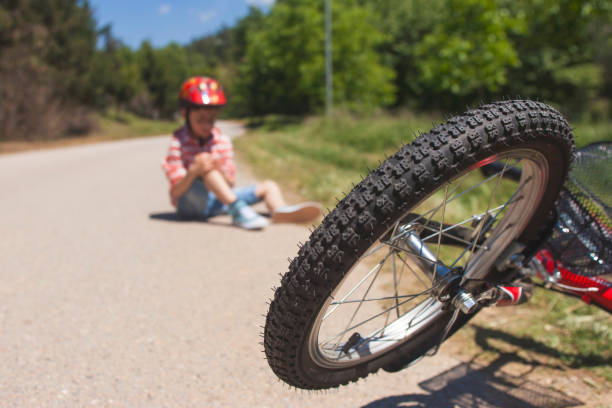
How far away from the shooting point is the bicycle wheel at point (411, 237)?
Result: 50.0 inches

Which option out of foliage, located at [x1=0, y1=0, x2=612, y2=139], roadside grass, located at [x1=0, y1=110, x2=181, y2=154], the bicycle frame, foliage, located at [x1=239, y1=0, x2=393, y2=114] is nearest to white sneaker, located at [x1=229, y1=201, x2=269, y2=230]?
the bicycle frame

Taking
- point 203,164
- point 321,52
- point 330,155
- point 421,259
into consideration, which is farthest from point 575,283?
point 321,52

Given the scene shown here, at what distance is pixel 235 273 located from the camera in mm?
3105

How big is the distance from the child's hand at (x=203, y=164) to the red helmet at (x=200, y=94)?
42 centimetres

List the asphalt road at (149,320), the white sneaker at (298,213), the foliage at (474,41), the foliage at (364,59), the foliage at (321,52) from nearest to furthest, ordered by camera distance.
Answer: the asphalt road at (149,320) < the white sneaker at (298,213) < the foliage at (474,41) < the foliage at (364,59) < the foliage at (321,52)

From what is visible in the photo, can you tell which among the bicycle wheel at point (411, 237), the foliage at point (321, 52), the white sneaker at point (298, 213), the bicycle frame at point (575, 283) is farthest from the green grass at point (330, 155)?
the foliage at point (321, 52)

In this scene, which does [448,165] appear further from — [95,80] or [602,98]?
[602,98]

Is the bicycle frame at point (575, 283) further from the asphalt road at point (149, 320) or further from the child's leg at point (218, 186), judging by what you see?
the child's leg at point (218, 186)

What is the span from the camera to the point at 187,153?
4328 millimetres

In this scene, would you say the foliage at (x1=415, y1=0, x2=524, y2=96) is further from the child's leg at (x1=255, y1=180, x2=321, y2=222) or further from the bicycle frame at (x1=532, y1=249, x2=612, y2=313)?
the bicycle frame at (x1=532, y1=249, x2=612, y2=313)

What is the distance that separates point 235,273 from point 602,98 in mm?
43077

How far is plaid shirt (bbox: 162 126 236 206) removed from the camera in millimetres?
4242

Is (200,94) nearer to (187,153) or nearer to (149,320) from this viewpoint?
(187,153)

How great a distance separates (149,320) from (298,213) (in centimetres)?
199
